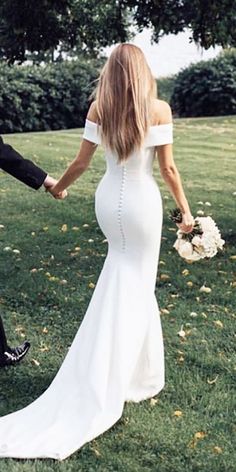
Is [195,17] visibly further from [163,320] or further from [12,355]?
[12,355]

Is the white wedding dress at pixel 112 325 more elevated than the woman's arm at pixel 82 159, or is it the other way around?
the woman's arm at pixel 82 159

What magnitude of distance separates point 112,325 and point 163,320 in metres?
1.81

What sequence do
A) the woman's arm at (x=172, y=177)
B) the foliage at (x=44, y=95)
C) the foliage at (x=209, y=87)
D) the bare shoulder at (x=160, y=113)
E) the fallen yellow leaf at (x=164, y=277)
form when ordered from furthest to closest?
1. the foliage at (x=209, y=87)
2. the foliage at (x=44, y=95)
3. the fallen yellow leaf at (x=164, y=277)
4. the woman's arm at (x=172, y=177)
5. the bare shoulder at (x=160, y=113)

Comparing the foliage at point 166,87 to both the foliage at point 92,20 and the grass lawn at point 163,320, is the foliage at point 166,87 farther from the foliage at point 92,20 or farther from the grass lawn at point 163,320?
the foliage at point 92,20

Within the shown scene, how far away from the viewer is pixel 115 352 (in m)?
4.62

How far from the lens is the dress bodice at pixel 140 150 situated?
14.7 ft

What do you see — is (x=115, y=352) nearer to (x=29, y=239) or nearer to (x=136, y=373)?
(x=136, y=373)

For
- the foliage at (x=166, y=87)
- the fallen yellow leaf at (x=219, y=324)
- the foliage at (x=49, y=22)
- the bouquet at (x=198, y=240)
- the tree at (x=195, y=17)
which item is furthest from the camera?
the foliage at (x=166, y=87)

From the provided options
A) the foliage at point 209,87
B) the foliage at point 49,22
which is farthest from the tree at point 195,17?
the foliage at point 209,87

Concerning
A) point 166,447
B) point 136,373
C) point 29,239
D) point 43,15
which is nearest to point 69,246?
point 29,239

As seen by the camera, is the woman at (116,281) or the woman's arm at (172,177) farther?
the woman's arm at (172,177)

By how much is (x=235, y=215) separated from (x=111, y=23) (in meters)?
2.77

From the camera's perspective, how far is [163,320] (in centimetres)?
642

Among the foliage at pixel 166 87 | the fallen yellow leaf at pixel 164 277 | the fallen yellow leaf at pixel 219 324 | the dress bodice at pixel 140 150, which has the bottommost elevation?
the foliage at pixel 166 87
